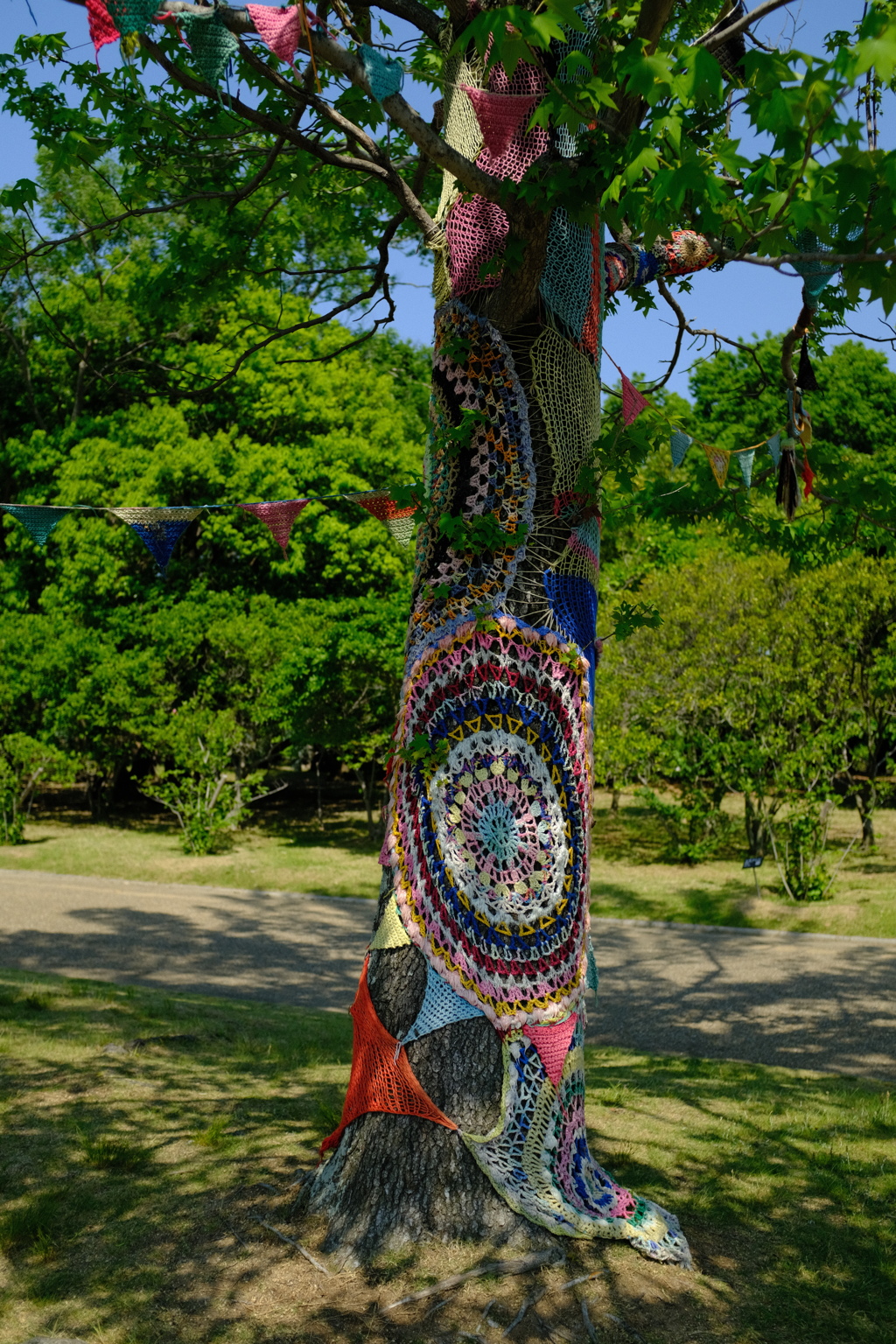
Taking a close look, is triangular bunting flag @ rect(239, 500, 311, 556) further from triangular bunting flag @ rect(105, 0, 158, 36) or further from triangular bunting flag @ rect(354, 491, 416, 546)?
triangular bunting flag @ rect(105, 0, 158, 36)

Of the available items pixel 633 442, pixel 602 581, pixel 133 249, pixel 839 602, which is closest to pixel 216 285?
pixel 633 442

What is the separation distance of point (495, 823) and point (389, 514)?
1867mm

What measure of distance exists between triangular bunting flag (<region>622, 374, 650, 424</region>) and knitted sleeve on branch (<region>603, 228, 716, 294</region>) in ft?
1.69

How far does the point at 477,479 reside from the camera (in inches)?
147

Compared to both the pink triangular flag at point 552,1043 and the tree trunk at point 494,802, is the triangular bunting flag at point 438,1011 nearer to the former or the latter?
the tree trunk at point 494,802

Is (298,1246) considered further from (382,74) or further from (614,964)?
(614,964)

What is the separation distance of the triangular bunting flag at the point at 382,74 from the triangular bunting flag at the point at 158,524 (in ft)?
10.0

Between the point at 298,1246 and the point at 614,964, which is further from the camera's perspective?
the point at 614,964

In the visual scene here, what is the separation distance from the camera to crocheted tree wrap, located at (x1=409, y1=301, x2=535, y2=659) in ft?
12.1

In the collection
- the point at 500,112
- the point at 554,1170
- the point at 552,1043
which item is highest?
the point at 500,112

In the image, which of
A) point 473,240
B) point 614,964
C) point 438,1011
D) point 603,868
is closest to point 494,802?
point 438,1011

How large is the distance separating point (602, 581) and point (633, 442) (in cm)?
1758

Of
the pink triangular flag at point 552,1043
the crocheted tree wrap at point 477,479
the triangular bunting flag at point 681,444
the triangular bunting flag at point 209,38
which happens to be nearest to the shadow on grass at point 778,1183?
the pink triangular flag at point 552,1043

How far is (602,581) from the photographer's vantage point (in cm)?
2111
